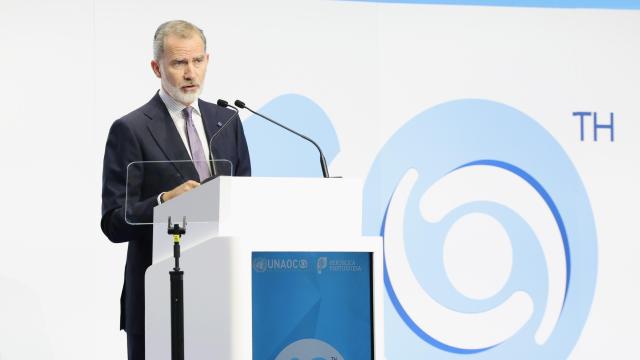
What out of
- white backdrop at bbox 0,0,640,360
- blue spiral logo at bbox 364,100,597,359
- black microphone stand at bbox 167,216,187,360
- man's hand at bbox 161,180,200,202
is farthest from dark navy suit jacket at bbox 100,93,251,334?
blue spiral logo at bbox 364,100,597,359

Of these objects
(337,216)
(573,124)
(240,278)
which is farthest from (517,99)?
(240,278)

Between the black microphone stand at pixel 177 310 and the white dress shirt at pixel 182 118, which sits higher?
the white dress shirt at pixel 182 118

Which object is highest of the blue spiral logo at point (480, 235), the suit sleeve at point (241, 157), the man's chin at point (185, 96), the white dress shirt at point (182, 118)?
the man's chin at point (185, 96)

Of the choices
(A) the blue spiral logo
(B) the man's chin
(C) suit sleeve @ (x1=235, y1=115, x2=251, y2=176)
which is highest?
(B) the man's chin

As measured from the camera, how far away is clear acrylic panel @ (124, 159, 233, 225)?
9.54 ft

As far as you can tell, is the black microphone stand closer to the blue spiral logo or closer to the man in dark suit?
the man in dark suit

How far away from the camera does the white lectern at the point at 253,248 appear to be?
2.22 metres

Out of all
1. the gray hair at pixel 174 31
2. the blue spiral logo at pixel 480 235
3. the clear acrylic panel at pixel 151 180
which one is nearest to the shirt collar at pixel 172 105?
the gray hair at pixel 174 31

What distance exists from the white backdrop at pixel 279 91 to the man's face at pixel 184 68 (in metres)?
1.24

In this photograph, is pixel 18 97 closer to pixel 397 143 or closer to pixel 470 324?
pixel 397 143

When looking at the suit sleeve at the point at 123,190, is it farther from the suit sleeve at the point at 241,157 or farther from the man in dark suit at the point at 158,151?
the suit sleeve at the point at 241,157

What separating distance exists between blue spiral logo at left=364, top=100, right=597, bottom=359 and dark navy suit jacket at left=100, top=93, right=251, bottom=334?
5.33ft

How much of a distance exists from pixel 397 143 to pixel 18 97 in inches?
77.5

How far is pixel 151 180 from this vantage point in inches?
127
